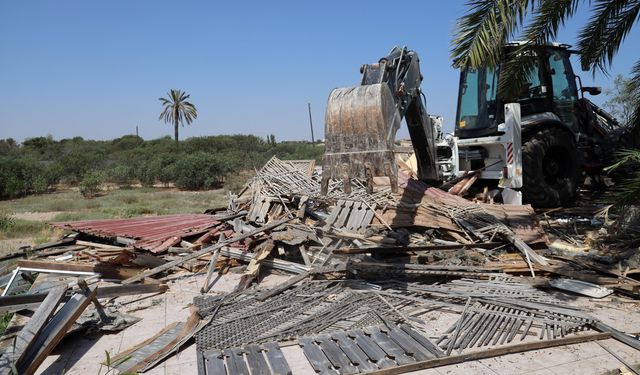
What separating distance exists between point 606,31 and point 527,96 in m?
2.44

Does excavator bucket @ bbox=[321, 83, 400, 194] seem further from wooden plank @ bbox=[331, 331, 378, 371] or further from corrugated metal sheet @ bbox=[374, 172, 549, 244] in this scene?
corrugated metal sheet @ bbox=[374, 172, 549, 244]

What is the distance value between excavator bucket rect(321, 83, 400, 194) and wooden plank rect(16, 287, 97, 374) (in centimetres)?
293

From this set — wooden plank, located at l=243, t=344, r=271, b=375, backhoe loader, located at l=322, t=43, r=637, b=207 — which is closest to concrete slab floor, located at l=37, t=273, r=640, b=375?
wooden plank, located at l=243, t=344, r=271, b=375

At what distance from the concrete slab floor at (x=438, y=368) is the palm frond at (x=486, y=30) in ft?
11.2

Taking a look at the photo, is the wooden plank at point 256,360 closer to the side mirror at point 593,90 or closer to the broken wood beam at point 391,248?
the broken wood beam at point 391,248

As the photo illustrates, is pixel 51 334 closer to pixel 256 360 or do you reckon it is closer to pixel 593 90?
pixel 256 360

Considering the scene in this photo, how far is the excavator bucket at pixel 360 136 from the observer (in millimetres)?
5016

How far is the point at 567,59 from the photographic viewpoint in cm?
1070

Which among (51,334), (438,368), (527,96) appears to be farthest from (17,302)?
(527,96)

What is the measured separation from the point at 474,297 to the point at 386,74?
3.04 meters

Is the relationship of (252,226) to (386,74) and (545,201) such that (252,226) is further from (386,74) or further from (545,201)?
(545,201)

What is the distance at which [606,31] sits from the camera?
25.6 feet

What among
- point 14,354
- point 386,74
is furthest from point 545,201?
point 14,354

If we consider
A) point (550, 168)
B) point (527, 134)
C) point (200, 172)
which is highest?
point (527, 134)
